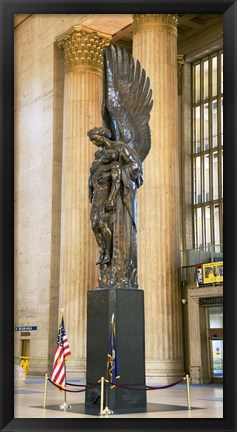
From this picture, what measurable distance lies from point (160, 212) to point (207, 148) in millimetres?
12200

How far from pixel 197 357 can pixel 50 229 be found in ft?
28.1

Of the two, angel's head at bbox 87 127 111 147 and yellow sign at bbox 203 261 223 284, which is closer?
angel's head at bbox 87 127 111 147

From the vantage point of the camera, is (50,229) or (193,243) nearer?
(50,229)

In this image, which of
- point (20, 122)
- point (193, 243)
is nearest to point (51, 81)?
point (20, 122)

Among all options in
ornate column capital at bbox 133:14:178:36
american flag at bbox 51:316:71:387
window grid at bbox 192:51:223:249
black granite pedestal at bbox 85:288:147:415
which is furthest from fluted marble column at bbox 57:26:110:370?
black granite pedestal at bbox 85:288:147:415

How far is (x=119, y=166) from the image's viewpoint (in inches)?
465

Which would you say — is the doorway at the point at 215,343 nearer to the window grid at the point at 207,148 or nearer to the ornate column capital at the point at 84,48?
the window grid at the point at 207,148

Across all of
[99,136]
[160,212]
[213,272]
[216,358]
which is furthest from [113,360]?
[216,358]

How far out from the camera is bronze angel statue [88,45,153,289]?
11672 millimetres

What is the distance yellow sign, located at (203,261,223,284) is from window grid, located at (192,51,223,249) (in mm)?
9303

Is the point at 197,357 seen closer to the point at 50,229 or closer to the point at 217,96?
the point at 50,229

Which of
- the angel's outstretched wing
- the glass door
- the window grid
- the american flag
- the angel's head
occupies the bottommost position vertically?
the glass door

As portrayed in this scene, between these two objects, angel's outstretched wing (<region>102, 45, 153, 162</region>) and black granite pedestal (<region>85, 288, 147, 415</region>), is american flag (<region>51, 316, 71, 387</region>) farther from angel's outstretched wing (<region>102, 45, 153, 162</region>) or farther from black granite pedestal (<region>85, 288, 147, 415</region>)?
angel's outstretched wing (<region>102, 45, 153, 162</region>)

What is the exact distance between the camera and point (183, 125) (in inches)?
1377
